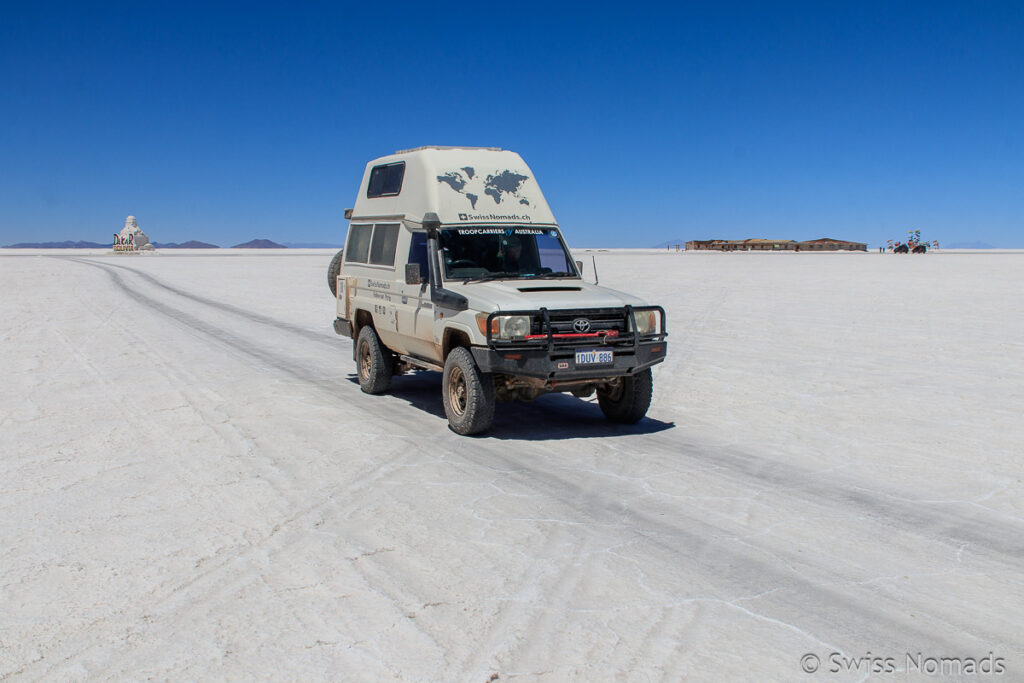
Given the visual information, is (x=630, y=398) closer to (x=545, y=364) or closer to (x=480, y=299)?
(x=545, y=364)

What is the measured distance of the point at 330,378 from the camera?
11.4 meters

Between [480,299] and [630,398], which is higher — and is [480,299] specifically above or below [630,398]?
above

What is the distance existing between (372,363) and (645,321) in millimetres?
3651

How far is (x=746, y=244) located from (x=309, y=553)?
104009mm

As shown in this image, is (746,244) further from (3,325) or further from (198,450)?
(198,450)

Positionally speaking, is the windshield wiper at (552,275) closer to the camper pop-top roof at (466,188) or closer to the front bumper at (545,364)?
the camper pop-top roof at (466,188)

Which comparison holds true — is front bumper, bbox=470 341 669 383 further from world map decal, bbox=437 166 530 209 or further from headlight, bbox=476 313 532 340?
world map decal, bbox=437 166 530 209

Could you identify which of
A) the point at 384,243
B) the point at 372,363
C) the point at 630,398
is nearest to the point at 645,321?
the point at 630,398

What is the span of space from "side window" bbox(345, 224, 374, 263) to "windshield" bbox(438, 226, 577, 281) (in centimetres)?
194

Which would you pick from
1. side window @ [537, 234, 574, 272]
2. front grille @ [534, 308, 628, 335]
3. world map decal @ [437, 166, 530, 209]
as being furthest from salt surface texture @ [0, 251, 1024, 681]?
world map decal @ [437, 166, 530, 209]

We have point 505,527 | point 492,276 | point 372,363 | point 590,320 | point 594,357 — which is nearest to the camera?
point 505,527

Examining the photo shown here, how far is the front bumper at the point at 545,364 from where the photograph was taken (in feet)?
24.8

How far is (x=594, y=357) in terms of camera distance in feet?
25.4

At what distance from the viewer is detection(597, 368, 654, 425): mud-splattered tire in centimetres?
841
